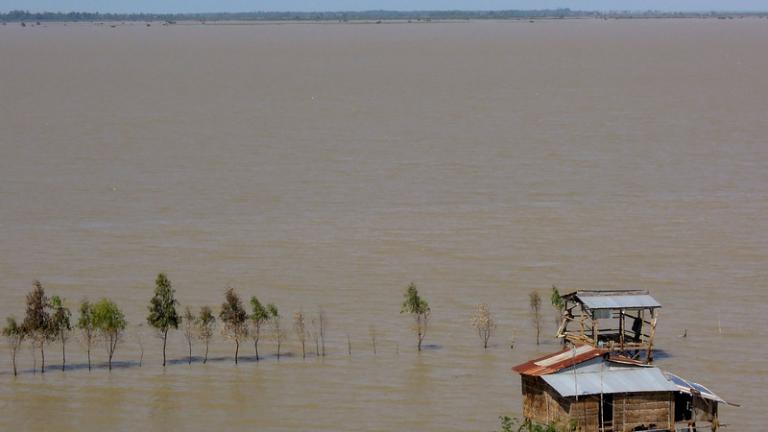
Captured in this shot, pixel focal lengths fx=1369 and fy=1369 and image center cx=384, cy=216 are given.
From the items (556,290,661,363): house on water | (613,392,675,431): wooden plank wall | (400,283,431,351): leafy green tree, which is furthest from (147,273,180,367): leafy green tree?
(613,392,675,431): wooden plank wall

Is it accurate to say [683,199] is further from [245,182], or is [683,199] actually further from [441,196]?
[245,182]

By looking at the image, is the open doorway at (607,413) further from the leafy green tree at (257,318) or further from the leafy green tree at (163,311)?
the leafy green tree at (163,311)

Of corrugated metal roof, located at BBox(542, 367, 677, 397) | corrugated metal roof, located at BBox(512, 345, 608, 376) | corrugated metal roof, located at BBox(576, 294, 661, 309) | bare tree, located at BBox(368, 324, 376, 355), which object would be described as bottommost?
corrugated metal roof, located at BBox(542, 367, 677, 397)

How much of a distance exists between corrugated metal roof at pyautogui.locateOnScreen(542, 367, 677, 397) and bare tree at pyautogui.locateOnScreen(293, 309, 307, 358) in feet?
20.8

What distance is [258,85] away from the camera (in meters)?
75.2

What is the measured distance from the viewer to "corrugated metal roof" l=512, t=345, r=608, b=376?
1612 centimetres

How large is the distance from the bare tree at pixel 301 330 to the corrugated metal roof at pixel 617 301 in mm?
4999

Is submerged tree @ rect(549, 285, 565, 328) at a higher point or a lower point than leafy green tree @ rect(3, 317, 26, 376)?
higher

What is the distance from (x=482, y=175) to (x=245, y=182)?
6616 mm

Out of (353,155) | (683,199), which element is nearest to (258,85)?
(353,155)

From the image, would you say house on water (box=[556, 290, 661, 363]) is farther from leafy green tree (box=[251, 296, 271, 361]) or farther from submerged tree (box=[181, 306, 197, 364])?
submerged tree (box=[181, 306, 197, 364])

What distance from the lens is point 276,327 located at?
22359 millimetres

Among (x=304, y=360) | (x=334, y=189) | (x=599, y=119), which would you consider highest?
(x=599, y=119)

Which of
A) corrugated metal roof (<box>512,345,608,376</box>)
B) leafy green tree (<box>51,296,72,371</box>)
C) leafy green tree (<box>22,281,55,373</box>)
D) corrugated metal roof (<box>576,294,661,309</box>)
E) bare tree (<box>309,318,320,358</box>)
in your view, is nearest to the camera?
corrugated metal roof (<box>512,345,608,376</box>)
